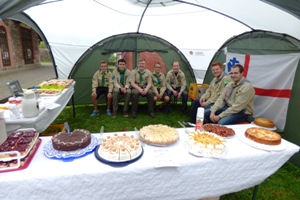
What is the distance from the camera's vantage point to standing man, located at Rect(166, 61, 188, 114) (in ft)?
15.8

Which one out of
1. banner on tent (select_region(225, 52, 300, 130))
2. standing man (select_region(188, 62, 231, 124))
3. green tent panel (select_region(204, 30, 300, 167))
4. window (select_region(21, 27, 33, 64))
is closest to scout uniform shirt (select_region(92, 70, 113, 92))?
standing man (select_region(188, 62, 231, 124))

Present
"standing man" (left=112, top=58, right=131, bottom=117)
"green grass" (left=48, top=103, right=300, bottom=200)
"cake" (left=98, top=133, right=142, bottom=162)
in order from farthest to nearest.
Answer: "standing man" (left=112, top=58, right=131, bottom=117)
"green grass" (left=48, top=103, right=300, bottom=200)
"cake" (left=98, top=133, right=142, bottom=162)

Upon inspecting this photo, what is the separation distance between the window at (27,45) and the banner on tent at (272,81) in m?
16.5

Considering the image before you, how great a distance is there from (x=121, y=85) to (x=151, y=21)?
69.7 inches

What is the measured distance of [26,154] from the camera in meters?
1.18

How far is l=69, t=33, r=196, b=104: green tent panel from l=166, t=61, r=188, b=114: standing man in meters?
0.75

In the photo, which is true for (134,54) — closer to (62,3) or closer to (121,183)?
(62,3)

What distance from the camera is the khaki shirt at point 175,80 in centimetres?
489

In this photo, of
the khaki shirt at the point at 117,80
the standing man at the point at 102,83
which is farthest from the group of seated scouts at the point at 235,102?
the standing man at the point at 102,83

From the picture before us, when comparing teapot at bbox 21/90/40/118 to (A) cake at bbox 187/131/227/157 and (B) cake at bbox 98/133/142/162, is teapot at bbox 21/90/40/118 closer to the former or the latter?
(B) cake at bbox 98/133/142/162

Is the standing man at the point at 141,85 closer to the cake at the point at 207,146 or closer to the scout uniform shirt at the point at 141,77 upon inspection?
the scout uniform shirt at the point at 141,77

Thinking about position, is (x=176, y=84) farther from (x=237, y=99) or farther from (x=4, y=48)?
(x=4, y=48)

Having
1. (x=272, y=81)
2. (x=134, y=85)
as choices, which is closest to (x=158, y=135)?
(x=272, y=81)

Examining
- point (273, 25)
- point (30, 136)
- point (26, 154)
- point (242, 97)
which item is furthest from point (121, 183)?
point (273, 25)
